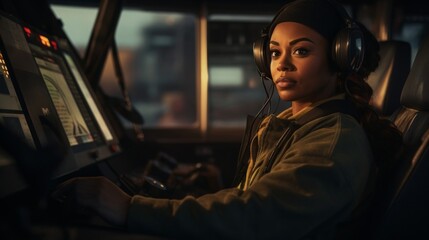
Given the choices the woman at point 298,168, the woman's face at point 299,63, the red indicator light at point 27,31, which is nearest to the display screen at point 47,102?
the red indicator light at point 27,31

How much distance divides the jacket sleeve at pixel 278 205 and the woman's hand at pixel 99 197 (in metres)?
0.02

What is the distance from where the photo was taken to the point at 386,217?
1.09 metres

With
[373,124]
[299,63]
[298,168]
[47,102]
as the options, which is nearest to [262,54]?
[299,63]

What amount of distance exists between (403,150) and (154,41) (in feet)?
8.23

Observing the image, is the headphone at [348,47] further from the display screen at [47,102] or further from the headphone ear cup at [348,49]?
the display screen at [47,102]

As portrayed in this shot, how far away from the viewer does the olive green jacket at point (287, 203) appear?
2.93ft

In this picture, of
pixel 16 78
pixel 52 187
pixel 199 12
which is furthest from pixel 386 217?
pixel 199 12

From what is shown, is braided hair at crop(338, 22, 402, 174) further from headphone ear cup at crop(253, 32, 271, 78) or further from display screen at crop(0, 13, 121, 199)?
display screen at crop(0, 13, 121, 199)

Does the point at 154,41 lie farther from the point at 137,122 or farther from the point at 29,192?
the point at 29,192

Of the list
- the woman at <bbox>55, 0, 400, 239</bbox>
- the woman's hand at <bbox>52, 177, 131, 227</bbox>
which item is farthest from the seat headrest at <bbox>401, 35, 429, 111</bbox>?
the woman's hand at <bbox>52, 177, 131, 227</bbox>

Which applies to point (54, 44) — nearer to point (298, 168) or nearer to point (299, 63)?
point (299, 63)

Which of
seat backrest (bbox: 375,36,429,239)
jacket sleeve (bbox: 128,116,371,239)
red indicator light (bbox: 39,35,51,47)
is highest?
red indicator light (bbox: 39,35,51,47)

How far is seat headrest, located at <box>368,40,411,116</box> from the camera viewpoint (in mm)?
1695

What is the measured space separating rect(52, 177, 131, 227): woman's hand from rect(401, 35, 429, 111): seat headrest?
2.80 feet
